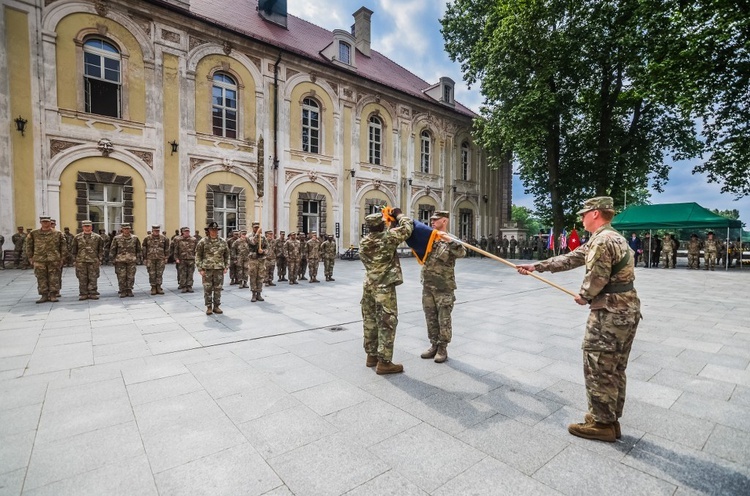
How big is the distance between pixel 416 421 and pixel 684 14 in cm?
2005

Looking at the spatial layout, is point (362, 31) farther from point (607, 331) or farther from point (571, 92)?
point (607, 331)

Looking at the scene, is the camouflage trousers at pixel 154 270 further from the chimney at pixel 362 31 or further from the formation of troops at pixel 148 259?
the chimney at pixel 362 31

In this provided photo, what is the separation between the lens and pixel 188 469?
8.02 ft

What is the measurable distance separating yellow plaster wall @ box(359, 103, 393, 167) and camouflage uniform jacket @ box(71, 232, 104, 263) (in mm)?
15965

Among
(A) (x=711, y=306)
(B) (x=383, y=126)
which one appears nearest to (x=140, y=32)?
(B) (x=383, y=126)

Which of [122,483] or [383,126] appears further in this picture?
[383,126]

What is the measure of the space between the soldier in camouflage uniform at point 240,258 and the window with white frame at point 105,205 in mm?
7665

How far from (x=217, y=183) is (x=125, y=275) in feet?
31.5

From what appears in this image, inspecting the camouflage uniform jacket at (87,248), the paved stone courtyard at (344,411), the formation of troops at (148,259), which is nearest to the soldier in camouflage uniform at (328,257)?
the formation of troops at (148,259)

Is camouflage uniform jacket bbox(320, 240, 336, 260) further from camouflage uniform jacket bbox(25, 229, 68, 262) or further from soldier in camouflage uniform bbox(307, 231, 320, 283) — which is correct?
camouflage uniform jacket bbox(25, 229, 68, 262)

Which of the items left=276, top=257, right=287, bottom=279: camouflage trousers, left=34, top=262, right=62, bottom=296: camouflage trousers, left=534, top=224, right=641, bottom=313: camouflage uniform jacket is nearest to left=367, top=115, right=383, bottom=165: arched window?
left=276, top=257, right=287, bottom=279: camouflage trousers

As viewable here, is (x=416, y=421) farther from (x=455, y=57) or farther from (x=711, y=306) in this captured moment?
(x=455, y=57)

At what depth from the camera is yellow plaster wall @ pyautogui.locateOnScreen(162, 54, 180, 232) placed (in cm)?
1614

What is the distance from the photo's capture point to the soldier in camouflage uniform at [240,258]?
1070 cm
